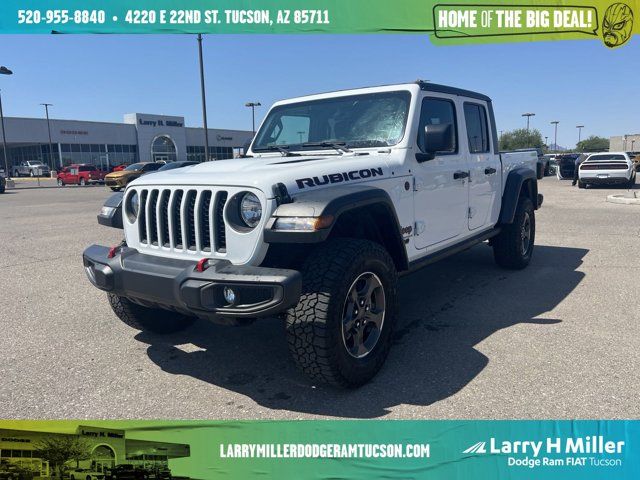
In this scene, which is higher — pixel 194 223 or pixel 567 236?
pixel 194 223

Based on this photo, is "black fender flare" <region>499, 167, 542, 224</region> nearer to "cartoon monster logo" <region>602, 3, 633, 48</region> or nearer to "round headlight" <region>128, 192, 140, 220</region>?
"cartoon monster logo" <region>602, 3, 633, 48</region>

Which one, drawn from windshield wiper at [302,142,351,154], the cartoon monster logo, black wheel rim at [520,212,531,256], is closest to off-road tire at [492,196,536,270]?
black wheel rim at [520,212,531,256]

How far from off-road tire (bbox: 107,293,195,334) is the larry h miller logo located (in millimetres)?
2639

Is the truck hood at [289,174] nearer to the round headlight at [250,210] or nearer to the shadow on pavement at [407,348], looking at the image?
the round headlight at [250,210]

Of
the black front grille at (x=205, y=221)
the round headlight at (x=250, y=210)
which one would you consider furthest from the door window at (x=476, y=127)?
the black front grille at (x=205, y=221)

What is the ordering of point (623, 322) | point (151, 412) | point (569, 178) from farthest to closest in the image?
point (569, 178), point (623, 322), point (151, 412)

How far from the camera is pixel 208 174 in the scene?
322cm

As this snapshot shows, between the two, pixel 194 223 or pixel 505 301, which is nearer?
pixel 194 223

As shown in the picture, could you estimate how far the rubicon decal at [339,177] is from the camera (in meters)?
3.06

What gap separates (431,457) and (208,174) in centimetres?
215

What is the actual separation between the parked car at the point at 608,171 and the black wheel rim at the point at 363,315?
19.4m

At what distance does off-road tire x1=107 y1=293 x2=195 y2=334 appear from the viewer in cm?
384

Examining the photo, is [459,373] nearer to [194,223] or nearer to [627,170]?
[194,223]

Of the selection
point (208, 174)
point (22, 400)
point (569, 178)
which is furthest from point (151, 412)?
point (569, 178)
